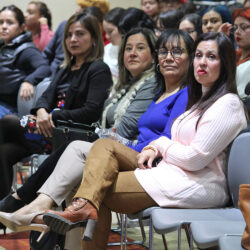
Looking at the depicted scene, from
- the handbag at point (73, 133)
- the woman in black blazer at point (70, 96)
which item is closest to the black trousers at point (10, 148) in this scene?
the woman in black blazer at point (70, 96)

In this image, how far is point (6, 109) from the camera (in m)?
→ 4.13

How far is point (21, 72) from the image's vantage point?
4.32 meters

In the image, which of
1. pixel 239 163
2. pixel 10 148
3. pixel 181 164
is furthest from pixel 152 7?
pixel 239 163

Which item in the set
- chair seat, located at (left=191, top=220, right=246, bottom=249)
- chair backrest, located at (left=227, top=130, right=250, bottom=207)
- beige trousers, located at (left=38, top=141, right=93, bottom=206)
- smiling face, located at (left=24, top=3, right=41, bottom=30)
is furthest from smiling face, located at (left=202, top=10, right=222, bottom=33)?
chair seat, located at (left=191, top=220, right=246, bottom=249)

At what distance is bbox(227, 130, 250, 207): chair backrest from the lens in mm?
2160

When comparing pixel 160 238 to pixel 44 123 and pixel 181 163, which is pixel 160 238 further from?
pixel 181 163

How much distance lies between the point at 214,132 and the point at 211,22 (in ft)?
6.30

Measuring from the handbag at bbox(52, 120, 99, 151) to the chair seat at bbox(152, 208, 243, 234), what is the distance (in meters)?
0.93

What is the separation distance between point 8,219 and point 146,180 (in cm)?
67

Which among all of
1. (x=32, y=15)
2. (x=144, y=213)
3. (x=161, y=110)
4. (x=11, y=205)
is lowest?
(x=11, y=205)

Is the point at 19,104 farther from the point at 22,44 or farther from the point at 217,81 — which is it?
the point at 217,81

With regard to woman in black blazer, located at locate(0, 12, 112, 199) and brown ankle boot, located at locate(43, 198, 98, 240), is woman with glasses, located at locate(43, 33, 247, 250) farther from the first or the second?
woman in black blazer, located at locate(0, 12, 112, 199)

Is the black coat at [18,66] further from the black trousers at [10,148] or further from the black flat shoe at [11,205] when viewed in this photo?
the black flat shoe at [11,205]

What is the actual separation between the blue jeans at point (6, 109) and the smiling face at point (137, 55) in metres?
1.19
